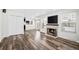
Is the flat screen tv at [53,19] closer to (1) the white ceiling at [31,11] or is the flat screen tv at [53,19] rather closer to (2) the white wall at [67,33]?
(2) the white wall at [67,33]

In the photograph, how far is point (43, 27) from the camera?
107 inches

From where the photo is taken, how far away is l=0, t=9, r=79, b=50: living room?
2525 millimetres

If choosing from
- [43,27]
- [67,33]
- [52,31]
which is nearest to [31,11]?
A: [43,27]

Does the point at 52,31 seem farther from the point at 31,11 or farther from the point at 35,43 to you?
the point at 31,11

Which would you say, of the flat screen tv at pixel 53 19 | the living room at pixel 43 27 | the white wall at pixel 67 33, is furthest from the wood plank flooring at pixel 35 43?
the flat screen tv at pixel 53 19

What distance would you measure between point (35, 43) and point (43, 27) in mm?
502

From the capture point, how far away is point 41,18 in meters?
2.72

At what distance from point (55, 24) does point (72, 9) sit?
58 cm
